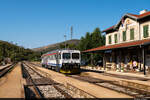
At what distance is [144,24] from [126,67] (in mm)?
6062

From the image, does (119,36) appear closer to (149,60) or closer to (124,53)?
(124,53)

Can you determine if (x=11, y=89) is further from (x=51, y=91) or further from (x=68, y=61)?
(x=68, y=61)

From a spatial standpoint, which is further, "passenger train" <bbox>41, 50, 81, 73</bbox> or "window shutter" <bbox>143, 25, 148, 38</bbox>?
"window shutter" <bbox>143, 25, 148, 38</bbox>

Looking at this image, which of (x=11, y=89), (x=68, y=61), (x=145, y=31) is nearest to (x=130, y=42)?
(x=145, y=31)

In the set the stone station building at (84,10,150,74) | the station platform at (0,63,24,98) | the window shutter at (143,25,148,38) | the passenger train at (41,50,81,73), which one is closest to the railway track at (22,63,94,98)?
the station platform at (0,63,24,98)

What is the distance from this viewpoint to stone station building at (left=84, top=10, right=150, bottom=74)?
68.1 feet

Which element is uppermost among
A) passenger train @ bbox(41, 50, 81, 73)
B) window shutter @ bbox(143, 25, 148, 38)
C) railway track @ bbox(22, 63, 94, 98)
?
window shutter @ bbox(143, 25, 148, 38)

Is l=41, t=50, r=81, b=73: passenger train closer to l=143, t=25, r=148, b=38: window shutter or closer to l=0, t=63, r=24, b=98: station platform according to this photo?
l=0, t=63, r=24, b=98: station platform

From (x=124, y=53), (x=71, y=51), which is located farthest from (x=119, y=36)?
(x=71, y=51)

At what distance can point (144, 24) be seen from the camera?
855 inches

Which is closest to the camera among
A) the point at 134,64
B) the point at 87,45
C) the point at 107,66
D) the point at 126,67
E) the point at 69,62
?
the point at 69,62

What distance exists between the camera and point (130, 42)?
23.3 meters

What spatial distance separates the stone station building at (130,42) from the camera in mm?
20766

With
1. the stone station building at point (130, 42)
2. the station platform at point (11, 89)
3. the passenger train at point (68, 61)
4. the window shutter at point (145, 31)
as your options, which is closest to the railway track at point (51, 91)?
the station platform at point (11, 89)
